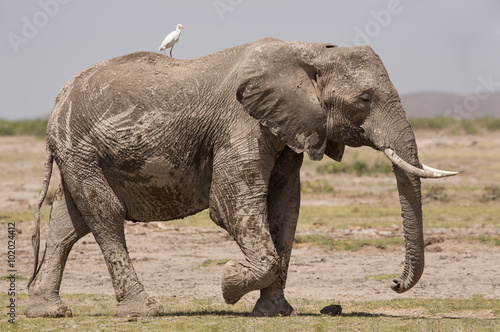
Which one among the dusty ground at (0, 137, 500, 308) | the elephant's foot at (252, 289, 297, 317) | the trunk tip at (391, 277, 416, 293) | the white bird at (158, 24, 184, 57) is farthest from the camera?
the white bird at (158, 24, 184, 57)

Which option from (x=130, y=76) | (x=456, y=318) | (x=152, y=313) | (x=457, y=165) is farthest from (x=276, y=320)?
(x=457, y=165)

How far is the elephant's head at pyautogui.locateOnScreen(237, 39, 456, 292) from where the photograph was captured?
29.1ft

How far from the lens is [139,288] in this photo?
975 cm

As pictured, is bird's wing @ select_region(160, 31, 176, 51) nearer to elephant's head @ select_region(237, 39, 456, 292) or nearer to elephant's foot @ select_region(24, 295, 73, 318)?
elephant's head @ select_region(237, 39, 456, 292)

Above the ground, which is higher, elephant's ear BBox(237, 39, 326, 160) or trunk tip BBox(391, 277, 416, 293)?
elephant's ear BBox(237, 39, 326, 160)

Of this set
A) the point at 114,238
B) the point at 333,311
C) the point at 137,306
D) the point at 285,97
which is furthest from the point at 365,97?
the point at 137,306

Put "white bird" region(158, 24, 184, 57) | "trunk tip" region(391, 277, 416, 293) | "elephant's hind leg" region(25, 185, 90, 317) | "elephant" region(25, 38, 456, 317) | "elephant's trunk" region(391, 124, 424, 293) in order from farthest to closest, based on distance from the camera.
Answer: "white bird" region(158, 24, 184, 57) < "elephant's hind leg" region(25, 185, 90, 317) < "elephant" region(25, 38, 456, 317) < "trunk tip" region(391, 277, 416, 293) < "elephant's trunk" region(391, 124, 424, 293)

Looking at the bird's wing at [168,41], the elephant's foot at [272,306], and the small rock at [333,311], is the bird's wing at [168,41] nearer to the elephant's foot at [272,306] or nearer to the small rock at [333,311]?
the elephant's foot at [272,306]

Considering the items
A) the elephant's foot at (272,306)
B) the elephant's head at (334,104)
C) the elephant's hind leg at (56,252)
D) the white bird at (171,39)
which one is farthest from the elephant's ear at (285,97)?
the white bird at (171,39)

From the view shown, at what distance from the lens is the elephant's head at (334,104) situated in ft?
29.1

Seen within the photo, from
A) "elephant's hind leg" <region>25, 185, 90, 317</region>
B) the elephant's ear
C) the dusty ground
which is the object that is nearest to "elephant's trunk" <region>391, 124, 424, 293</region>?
the elephant's ear

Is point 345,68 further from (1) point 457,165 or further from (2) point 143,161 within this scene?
(1) point 457,165

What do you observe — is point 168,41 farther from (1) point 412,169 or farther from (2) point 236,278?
(1) point 412,169

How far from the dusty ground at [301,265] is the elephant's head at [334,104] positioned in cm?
309
